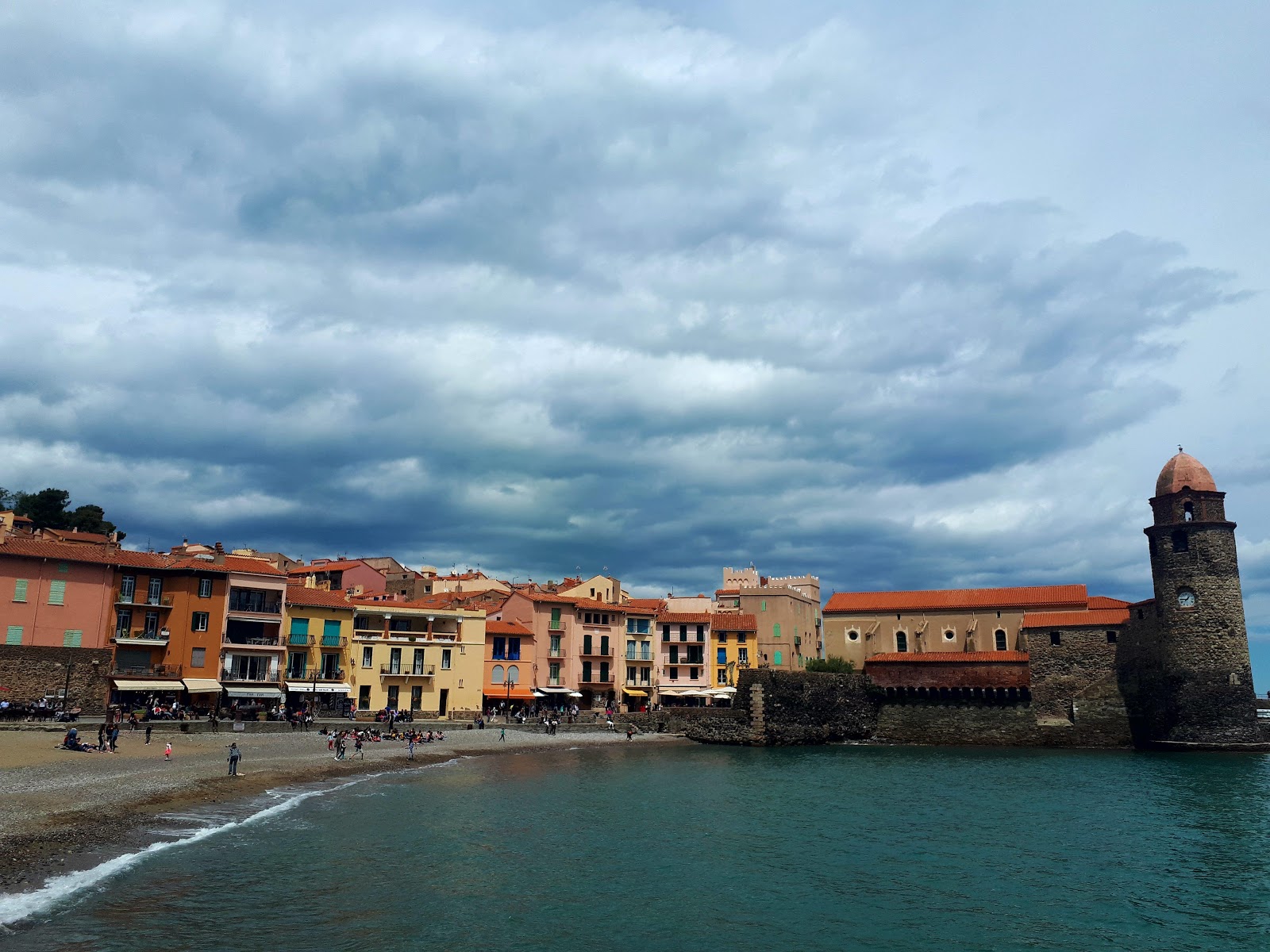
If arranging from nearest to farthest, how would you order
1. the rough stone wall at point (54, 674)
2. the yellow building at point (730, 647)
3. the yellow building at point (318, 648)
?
the rough stone wall at point (54, 674) < the yellow building at point (318, 648) < the yellow building at point (730, 647)

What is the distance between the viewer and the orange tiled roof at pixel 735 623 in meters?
79.6

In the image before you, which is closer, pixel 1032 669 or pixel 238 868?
pixel 238 868

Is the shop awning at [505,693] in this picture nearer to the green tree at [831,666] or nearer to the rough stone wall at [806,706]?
the rough stone wall at [806,706]

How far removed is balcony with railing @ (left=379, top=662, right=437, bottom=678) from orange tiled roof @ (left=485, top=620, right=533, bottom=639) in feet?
19.2

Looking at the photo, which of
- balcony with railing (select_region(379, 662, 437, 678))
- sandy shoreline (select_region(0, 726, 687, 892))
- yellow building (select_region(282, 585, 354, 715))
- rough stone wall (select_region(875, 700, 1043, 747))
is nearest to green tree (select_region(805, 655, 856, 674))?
rough stone wall (select_region(875, 700, 1043, 747))

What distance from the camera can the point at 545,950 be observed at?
18.0m

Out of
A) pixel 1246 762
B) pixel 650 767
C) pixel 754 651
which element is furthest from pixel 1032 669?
pixel 650 767

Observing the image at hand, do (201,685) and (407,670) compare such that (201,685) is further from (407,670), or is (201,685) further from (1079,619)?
(1079,619)

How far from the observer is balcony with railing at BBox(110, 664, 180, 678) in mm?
48906

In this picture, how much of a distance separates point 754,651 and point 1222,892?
182ft

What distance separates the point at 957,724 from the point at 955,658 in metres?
4.96

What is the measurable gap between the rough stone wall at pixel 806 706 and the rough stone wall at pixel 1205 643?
2087cm

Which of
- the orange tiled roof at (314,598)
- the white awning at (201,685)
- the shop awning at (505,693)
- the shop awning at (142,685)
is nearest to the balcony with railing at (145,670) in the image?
the shop awning at (142,685)

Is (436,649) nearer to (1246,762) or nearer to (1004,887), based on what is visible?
(1004,887)
